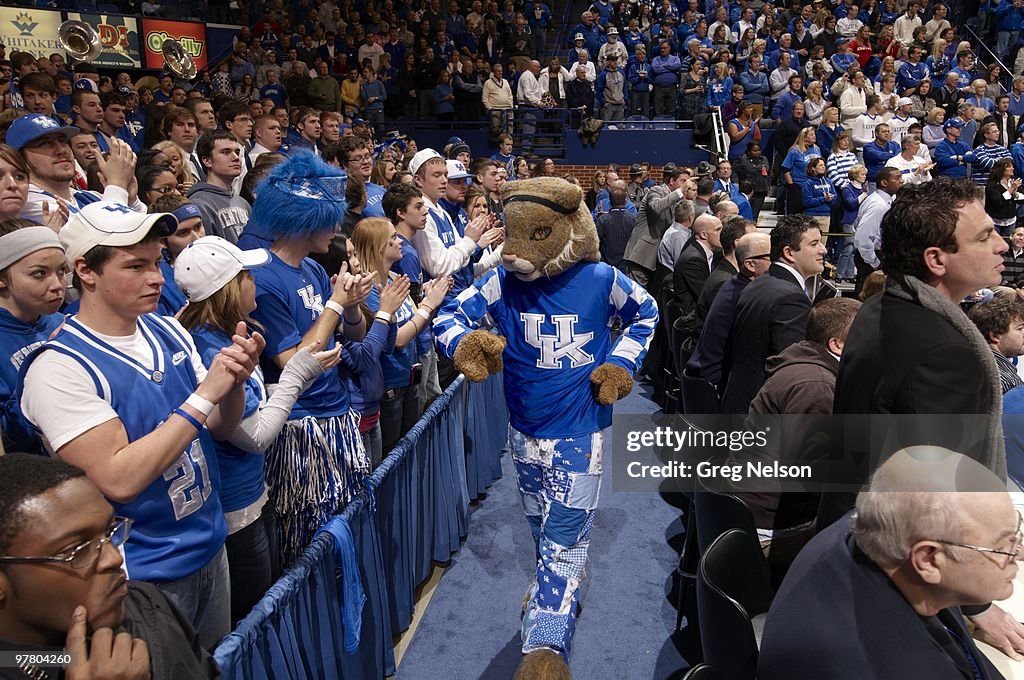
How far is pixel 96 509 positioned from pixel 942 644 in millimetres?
1813

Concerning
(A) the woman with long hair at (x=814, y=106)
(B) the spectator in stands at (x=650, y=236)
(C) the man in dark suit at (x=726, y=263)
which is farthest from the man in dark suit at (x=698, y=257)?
(A) the woman with long hair at (x=814, y=106)

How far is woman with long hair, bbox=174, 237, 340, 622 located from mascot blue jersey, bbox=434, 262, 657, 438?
92 centimetres

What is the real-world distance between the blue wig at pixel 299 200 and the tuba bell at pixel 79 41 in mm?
9619

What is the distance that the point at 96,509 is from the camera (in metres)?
1.42

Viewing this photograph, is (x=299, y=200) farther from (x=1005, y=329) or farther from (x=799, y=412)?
(x=1005, y=329)

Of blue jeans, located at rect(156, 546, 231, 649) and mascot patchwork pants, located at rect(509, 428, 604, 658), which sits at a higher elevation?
blue jeans, located at rect(156, 546, 231, 649)

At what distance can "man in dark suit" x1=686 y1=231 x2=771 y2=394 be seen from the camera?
173 inches

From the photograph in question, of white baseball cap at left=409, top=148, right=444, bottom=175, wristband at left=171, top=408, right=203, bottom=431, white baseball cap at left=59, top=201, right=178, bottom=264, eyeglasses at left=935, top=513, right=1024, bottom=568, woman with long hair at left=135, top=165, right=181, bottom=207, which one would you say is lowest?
eyeglasses at left=935, top=513, right=1024, bottom=568

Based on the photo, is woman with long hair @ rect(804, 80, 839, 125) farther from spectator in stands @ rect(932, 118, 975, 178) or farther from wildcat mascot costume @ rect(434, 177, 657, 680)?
wildcat mascot costume @ rect(434, 177, 657, 680)

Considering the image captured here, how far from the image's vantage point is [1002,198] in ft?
30.4

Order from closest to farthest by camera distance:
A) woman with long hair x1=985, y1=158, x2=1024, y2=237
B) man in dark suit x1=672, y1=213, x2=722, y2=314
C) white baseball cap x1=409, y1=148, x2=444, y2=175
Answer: white baseball cap x1=409, y1=148, x2=444, y2=175 → man in dark suit x1=672, y1=213, x2=722, y2=314 → woman with long hair x1=985, y1=158, x2=1024, y2=237

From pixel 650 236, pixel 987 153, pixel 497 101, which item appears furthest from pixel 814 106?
pixel 650 236

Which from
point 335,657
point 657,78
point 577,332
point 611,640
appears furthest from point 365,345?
point 657,78

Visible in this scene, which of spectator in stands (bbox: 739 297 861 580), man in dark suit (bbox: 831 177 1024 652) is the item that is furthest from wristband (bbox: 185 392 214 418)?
spectator in stands (bbox: 739 297 861 580)
